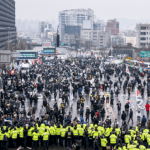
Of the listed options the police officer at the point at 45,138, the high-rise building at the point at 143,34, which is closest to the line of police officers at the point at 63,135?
the police officer at the point at 45,138

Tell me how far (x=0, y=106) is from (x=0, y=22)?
76709mm

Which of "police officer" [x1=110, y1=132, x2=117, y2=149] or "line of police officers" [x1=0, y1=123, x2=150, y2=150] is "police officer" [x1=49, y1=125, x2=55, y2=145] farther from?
"police officer" [x1=110, y1=132, x2=117, y2=149]

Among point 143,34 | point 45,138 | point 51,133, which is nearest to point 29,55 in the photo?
point 51,133

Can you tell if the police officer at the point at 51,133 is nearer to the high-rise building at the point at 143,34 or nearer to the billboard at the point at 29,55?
the billboard at the point at 29,55

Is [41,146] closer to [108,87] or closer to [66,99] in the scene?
[66,99]

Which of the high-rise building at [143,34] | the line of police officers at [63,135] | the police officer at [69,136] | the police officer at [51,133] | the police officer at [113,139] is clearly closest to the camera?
the police officer at [113,139]

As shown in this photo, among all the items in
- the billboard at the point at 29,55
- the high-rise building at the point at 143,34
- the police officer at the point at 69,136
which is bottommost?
the police officer at the point at 69,136

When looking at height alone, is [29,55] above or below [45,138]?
above

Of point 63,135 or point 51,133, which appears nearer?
point 63,135

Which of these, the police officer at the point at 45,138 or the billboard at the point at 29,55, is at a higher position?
the billboard at the point at 29,55

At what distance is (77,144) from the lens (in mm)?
15531

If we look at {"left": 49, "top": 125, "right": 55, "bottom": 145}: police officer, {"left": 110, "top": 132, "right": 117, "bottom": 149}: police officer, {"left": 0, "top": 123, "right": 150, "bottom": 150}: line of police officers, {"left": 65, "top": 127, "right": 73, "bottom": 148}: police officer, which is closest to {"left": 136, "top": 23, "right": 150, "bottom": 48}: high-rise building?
{"left": 0, "top": 123, "right": 150, "bottom": 150}: line of police officers

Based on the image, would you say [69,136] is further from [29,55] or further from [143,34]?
[143,34]

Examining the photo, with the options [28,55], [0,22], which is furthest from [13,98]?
[0,22]
